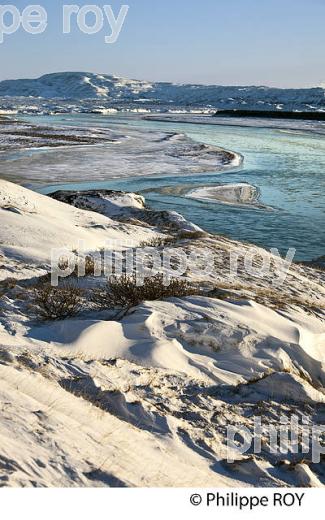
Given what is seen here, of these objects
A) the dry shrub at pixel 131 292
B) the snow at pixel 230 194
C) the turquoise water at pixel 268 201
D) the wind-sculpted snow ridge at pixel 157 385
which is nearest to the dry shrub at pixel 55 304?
the wind-sculpted snow ridge at pixel 157 385

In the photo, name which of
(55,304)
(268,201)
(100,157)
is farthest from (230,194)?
(55,304)

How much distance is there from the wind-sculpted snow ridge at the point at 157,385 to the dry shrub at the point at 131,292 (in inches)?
10.3

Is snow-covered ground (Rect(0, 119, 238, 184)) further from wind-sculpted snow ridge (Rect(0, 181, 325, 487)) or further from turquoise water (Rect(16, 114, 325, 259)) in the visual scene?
wind-sculpted snow ridge (Rect(0, 181, 325, 487))

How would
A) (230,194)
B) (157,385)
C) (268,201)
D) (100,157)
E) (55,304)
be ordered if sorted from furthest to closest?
(100,157) → (230,194) → (268,201) → (55,304) → (157,385)

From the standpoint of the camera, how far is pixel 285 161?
1316 inches

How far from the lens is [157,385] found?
5461 mm

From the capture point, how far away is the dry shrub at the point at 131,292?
7562 millimetres

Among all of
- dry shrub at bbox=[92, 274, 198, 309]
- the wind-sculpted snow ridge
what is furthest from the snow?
dry shrub at bbox=[92, 274, 198, 309]

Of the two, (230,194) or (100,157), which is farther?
(100,157)

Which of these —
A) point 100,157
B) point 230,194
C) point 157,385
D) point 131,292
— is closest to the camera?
point 157,385

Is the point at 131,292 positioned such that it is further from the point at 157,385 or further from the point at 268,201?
the point at 268,201

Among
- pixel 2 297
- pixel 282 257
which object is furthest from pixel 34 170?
pixel 2 297

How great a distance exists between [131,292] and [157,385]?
96.8 inches

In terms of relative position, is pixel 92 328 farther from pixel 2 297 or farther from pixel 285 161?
pixel 285 161
